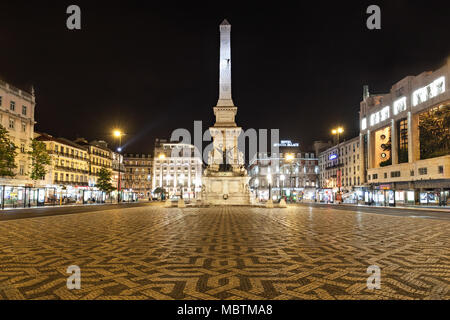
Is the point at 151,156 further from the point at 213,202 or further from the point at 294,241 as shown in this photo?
the point at 294,241

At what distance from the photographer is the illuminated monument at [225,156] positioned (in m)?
38.3

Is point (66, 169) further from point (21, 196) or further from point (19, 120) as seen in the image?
point (21, 196)

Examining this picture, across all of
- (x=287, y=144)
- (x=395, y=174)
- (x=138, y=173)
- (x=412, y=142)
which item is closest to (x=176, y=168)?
(x=138, y=173)

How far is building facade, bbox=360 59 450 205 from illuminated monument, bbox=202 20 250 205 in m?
21.3

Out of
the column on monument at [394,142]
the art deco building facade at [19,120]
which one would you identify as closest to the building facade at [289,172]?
the column on monument at [394,142]

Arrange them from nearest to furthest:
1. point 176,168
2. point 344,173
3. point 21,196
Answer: point 21,196 < point 344,173 < point 176,168

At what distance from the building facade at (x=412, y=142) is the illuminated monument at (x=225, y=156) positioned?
2131 cm

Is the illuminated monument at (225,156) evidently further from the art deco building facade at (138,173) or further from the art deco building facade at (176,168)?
the art deco building facade at (138,173)

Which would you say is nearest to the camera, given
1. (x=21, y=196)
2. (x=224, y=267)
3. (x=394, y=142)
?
(x=224, y=267)

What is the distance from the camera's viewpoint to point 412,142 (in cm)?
5328

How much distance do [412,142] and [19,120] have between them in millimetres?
62986
